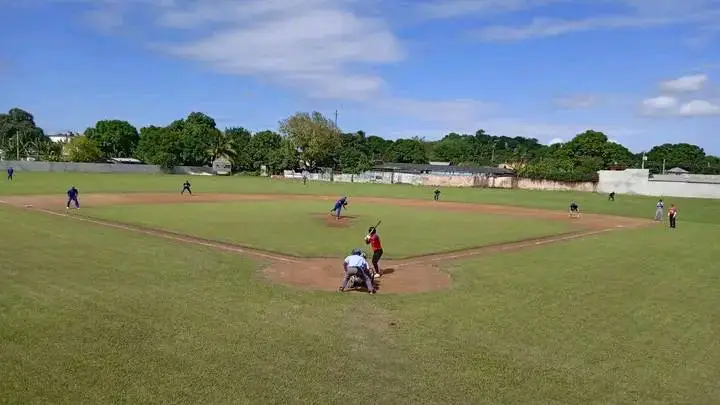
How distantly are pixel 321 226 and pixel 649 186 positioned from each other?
59.6 m

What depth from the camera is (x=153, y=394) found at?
851 centimetres

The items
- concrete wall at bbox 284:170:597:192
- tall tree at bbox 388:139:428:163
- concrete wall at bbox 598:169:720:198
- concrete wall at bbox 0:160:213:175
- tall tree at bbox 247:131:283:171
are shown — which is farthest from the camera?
tall tree at bbox 388:139:428:163

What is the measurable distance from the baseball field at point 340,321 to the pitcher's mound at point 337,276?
13 cm

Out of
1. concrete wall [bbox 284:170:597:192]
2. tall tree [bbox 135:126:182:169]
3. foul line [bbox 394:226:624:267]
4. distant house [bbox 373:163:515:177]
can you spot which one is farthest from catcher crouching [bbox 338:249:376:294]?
tall tree [bbox 135:126:182:169]

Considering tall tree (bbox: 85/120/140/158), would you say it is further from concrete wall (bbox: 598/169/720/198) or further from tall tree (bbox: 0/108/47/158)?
concrete wall (bbox: 598/169/720/198)

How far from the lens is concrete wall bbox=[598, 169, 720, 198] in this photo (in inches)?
2844

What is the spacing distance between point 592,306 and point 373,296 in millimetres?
5694

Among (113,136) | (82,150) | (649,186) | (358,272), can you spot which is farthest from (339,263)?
(113,136)

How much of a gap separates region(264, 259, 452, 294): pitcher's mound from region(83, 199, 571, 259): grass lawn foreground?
222 cm

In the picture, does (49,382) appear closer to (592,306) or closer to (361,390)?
(361,390)

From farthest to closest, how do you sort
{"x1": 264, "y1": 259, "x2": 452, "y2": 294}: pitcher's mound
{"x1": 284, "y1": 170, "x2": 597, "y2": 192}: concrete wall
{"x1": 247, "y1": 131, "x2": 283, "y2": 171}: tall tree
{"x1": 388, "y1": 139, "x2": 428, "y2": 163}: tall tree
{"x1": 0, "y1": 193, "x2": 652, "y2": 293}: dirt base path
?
{"x1": 388, "y1": 139, "x2": 428, "y2": 163}: tall tree → {"x1": 247, "y1": 131, "x2": 283, "y2": 171}: tall tree → {"x1": 284, "y1": 170, "x2": 597, "y2": 192}: concrete wall → {"x1": 0, "y1": 193, "x2": 652, "y2": 293}: dirt base path → {"x1": 264, "y1": 259, "x2": 452, "y2": 294}: pitcher's mound

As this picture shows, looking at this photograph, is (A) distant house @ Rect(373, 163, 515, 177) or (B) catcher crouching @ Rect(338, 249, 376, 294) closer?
(B) catcher crouching @ Rect(338, 249, 376, 294)

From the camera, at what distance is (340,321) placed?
1292 cm

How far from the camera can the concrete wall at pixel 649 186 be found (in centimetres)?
7225
